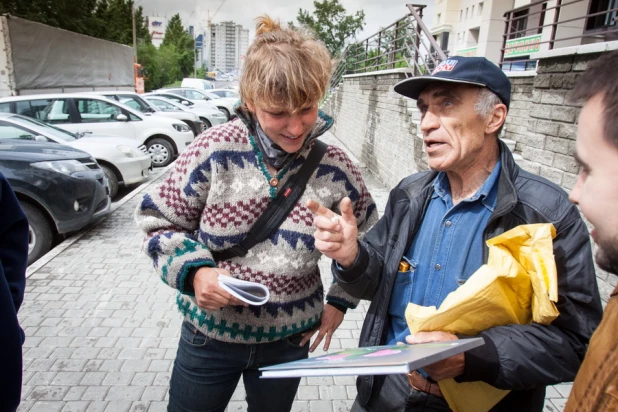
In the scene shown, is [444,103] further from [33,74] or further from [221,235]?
[33,74]

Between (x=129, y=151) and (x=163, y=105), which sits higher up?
(x=163, y=105)

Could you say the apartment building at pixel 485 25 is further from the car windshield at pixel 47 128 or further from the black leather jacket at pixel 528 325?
the black leather jacket at pixel 528 325

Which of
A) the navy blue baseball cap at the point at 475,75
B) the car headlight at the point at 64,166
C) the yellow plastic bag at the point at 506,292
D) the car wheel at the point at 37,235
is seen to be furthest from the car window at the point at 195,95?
the yellow plastic bag at the point at 506,292

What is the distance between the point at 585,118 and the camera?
0.93m

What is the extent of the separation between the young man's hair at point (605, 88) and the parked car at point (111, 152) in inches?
286

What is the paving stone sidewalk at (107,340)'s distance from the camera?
3012 mm

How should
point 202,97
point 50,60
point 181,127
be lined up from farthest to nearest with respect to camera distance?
point 202,97 → point 50,60 → point 181,127

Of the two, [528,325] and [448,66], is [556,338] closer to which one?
[528,325]

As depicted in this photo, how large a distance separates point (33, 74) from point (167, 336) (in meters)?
14.8

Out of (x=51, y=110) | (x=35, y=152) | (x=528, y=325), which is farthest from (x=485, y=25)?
(x=528, y=325)

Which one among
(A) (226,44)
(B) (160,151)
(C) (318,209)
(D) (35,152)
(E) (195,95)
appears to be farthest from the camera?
(A) (226,44)

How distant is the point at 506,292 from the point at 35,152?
5.87 meters

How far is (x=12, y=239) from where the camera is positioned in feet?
5.57

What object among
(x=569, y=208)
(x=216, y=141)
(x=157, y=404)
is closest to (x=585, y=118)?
(x=569, y=208)
